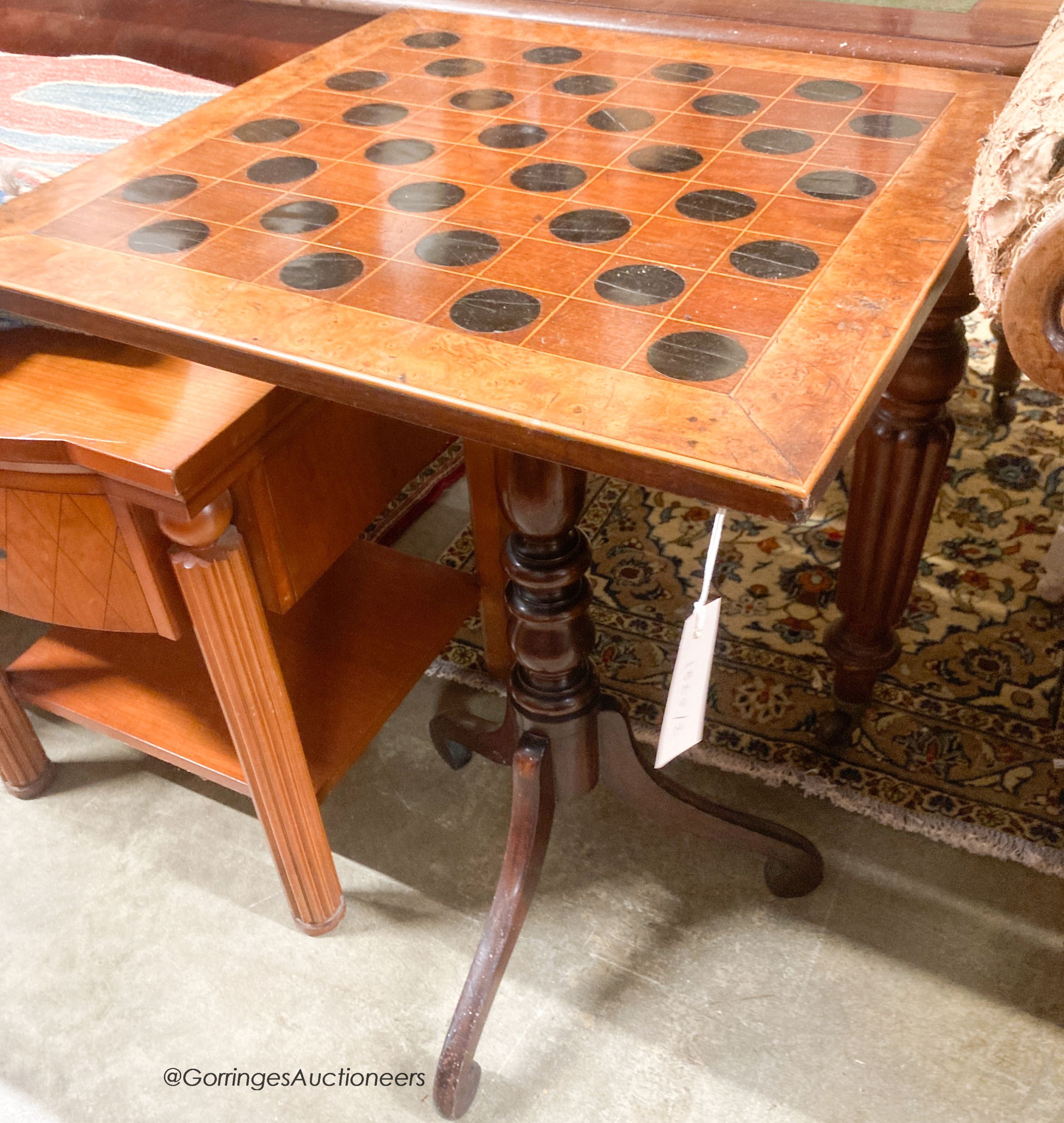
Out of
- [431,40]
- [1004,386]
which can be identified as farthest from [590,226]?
[1004,386]

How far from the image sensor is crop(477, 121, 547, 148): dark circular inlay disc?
0.94 metres

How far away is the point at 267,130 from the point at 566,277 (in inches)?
16.2

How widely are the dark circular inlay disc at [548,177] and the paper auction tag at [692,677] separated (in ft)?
0.99

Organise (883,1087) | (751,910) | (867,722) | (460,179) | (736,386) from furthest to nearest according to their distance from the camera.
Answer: (867,722)
(751,910)
(883,1087)
(460,179)
(736,386)

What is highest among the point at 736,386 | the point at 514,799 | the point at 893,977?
the point at 736,386

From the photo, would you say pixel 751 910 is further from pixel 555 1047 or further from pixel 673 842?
pixel 555 1047

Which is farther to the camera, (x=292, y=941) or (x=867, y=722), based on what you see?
(x=867, y=722)

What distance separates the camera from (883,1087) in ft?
3.51

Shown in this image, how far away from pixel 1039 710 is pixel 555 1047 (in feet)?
2.58

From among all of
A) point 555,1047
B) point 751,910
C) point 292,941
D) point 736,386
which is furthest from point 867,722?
point 736,386

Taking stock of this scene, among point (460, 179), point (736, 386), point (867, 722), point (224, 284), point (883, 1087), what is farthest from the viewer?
point (867, 722)

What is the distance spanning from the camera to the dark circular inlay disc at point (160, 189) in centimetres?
88

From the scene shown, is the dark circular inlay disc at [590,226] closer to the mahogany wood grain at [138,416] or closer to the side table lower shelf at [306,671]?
the mahogany wood grain at [138,416]

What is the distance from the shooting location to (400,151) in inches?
36.7
